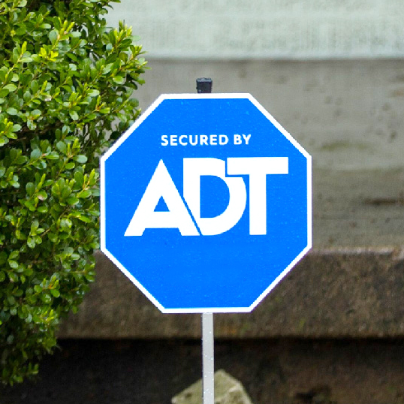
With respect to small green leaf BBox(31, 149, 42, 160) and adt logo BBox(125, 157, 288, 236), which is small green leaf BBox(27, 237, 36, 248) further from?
adt logo BBox(125, 157, 288, 236)

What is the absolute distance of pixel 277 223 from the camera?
2.51 metres

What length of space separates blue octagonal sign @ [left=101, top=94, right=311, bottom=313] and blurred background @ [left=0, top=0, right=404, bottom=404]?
2280 millimetres

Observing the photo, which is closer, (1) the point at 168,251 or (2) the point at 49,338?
(1) the point at 168,251

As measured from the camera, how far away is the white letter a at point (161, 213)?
2.47m

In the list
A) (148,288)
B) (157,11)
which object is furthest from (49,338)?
(157,11)

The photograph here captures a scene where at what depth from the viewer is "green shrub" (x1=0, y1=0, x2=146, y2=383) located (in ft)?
9.91

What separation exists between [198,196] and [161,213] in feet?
0.42

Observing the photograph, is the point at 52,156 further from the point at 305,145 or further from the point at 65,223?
the point at 305,145

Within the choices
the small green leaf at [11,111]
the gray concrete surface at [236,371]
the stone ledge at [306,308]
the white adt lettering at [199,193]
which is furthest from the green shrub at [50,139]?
the gray concrete surface at [236,371]

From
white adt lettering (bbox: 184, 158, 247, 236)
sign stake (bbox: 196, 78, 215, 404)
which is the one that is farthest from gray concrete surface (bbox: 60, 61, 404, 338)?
white adt lettering (bbox: 184, 158, 247, 236)

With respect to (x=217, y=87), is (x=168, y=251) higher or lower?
higher

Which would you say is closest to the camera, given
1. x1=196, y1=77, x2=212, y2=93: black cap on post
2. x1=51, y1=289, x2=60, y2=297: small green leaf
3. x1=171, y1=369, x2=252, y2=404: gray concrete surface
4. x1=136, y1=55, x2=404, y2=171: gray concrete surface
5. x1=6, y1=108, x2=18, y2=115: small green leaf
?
x1=196, y1=77, x2=212, y2=93: black cap on post

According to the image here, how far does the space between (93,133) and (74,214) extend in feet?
1.66

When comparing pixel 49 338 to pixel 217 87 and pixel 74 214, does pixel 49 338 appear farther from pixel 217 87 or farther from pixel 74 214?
pixel 217 87
